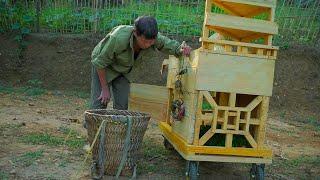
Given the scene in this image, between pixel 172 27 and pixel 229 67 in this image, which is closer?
pixel 229 67

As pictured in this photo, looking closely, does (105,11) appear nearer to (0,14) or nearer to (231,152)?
(0,14)

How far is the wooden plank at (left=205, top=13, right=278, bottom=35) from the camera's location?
13.5 ft

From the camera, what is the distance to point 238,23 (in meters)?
4.15

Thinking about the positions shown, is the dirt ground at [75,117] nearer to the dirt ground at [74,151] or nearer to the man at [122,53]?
the dirt ground at [74,151]

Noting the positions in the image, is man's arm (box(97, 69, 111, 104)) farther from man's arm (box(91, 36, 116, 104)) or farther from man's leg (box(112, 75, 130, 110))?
man's leg (box(112, 75, 130, 110))

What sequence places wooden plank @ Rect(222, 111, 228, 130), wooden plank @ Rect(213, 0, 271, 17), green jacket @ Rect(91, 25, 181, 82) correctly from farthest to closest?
green jacket @ Rect(91, 25, 181, 82) < wooden plank @ Rect(213, 0, 271, 17) < wooden plank @ Rect(222, 111, 228, 130)

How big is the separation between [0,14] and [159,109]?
18.8ft

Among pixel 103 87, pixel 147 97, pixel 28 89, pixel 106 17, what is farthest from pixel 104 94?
pixel 106 17

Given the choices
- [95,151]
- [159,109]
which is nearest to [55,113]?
[159,109]

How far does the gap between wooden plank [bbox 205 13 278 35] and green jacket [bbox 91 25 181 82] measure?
74 centimetres

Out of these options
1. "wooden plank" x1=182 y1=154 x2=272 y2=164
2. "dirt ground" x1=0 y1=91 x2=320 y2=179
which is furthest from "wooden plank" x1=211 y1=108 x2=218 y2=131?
"dirt ground" x1=0 y1=91 x2=320 y2=179

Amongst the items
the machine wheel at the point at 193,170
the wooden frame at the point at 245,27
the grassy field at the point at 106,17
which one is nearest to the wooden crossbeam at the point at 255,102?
the wooden frame at the point at 245,27

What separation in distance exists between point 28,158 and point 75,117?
97.7 inches

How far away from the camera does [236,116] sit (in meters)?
4.18
